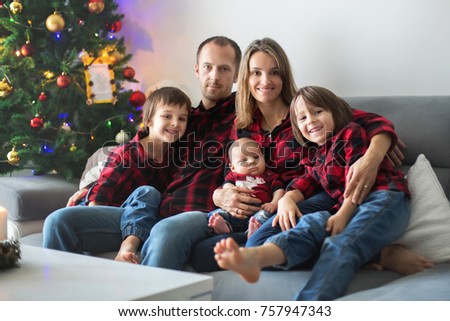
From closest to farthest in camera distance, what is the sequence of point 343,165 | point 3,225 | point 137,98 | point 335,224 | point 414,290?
point 414,290, point 3,225, point 335,224, point 343,165, point 137,98

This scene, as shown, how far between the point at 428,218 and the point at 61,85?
2169 millimetres

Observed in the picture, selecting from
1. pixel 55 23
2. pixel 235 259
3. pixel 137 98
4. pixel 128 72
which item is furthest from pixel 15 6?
pixel 235 259

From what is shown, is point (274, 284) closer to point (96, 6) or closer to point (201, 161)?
point (201, 161)

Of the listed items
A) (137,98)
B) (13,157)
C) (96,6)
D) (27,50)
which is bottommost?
(13,157)

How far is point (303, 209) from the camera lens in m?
2.07

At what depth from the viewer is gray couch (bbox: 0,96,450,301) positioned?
1.68 metres

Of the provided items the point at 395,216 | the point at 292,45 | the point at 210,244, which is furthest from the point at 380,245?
the point at 292,45

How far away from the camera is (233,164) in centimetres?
234

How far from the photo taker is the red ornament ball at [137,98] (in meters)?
3.69

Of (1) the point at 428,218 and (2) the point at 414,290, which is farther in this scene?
(1) the point at 428,218

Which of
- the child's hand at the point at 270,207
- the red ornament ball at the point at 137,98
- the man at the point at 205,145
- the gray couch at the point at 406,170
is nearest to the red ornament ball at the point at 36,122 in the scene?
the gray couch at the point at 406,170

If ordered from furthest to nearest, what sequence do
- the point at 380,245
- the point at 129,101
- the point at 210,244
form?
the point at 129,101
the point at 210,244
the point at 380,245

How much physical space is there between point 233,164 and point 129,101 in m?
1.53
